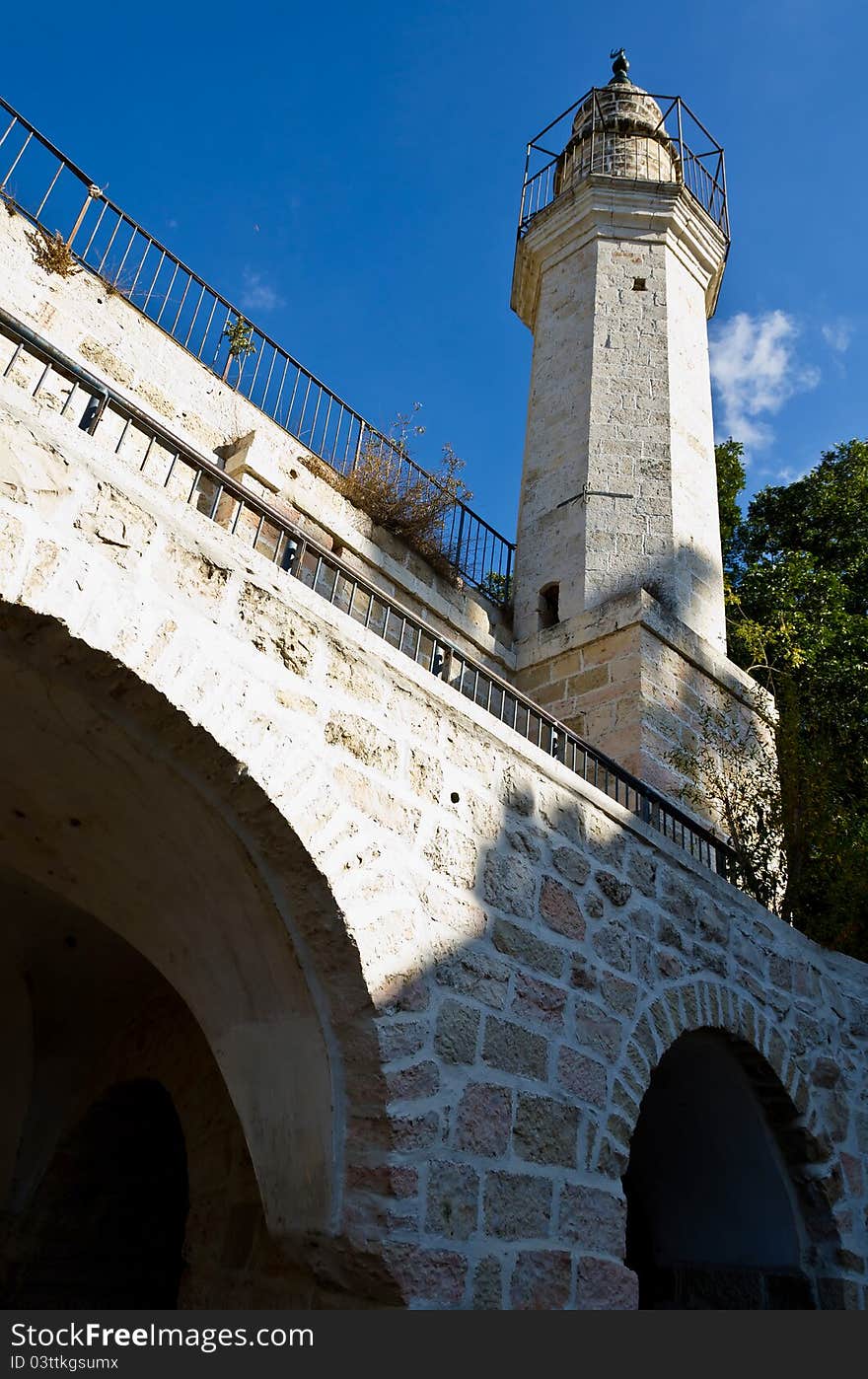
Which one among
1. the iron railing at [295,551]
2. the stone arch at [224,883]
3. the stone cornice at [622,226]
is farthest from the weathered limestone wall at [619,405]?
the stone arch at [224,883]

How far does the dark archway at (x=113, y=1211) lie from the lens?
5293mm

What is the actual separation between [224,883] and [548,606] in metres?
5.80

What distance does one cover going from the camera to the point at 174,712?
2928mm

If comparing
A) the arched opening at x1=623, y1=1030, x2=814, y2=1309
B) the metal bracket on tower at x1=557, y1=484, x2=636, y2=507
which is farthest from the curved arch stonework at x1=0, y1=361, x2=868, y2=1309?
the metal bracket on tower at x1=557, y1=484, x2=636, y2=507

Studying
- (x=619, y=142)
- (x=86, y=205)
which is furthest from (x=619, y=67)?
(x=86, y=205)

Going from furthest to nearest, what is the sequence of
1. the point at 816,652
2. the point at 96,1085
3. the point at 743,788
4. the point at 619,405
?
the point at 816,652
the point at 619,405
the point at 743,788
the point at 96,1085

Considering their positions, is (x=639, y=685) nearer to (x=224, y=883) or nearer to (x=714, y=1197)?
(x=714, y=1197)

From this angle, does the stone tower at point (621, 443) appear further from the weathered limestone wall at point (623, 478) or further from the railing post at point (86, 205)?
the railing post at point (86, 205)

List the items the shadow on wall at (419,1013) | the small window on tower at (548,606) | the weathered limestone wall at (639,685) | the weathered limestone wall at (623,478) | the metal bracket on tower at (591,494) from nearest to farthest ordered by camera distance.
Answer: the shadow on wall at (419,1013) < the weathered limestone wall at (639,685) < the weathered limestone wall at (623,478) < the small window on tower at (548,606) < the metal bracket on tower at (591,494)

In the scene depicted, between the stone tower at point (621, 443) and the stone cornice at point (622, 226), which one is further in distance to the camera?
the stone cornice at point (622, 226)

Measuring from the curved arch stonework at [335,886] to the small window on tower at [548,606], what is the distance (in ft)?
14.7

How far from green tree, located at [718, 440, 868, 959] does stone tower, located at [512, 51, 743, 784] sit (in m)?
1.02

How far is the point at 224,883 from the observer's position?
3.27 metres

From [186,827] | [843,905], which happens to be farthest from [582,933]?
[843,905]
